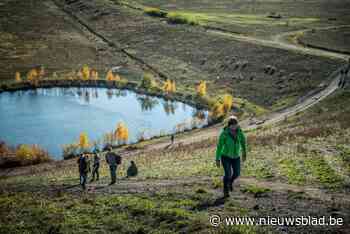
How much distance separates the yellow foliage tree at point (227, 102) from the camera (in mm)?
93081

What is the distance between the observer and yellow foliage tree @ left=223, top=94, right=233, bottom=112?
305 feet

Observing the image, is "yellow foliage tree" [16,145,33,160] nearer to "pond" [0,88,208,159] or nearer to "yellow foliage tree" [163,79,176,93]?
"pond" [0,88,208,159]

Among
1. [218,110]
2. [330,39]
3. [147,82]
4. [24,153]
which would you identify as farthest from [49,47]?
[24,153]

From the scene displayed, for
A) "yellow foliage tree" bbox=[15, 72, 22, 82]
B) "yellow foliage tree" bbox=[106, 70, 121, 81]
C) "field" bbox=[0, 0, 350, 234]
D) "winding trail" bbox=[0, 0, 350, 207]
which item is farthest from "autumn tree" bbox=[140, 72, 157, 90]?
"yellow foliage tree" bbox=[15, 72, 22, 82]

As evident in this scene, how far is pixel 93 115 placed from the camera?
98250mm

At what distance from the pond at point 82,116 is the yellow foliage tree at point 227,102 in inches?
177

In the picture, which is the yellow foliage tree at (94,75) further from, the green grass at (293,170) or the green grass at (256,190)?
the green grass at (256,190)

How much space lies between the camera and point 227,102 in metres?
94.5

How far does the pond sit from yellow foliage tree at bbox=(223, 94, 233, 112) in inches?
177

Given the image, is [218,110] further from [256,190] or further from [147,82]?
[256,190]

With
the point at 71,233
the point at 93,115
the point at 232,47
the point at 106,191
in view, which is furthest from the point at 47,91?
the point at 71,233

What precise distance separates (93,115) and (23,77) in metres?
33.9

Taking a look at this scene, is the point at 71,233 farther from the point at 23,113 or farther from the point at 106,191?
the point at 23,113

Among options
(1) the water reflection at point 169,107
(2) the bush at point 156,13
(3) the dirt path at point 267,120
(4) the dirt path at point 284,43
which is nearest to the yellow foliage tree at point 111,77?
(1) the water reflection at point 169,107
